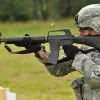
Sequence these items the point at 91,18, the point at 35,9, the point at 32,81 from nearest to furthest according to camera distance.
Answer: the point at 91,18
the point at 32,81
the point at 35,9

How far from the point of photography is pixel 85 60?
19.9ft

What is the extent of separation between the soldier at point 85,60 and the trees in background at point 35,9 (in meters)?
37.3

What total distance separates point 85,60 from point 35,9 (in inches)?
1799

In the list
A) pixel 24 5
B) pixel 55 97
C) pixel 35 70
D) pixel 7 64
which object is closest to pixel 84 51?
pixel 55 97

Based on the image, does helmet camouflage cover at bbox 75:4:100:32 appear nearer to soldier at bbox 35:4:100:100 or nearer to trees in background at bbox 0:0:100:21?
soldier at bbox 35:4:100:100

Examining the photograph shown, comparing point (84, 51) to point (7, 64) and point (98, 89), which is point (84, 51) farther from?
point (7, 64)

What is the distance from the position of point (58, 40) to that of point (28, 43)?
0.30 m

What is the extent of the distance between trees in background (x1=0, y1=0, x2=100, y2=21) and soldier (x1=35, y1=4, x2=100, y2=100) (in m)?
37.3

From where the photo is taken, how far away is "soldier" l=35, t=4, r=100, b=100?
6.05m

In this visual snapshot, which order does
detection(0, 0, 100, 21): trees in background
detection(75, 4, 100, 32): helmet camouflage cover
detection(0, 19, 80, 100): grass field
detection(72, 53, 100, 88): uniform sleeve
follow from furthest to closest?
detection(0, 0, 100, 21): trees in background → detection(0, 19, 80, 100): grass field → detection(75, 4, 100, 32): helmet camouflage cover → detection(72, 53, 100, 88): uniform sleeve

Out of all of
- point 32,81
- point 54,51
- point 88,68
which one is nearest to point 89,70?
point 88,68

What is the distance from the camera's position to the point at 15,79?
13992mm

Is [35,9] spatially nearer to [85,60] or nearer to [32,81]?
[32,81]

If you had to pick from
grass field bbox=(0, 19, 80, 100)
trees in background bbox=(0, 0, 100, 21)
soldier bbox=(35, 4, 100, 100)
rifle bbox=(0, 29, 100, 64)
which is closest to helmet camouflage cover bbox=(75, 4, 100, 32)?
soldier bbox=(35, 4, 100, 100)
